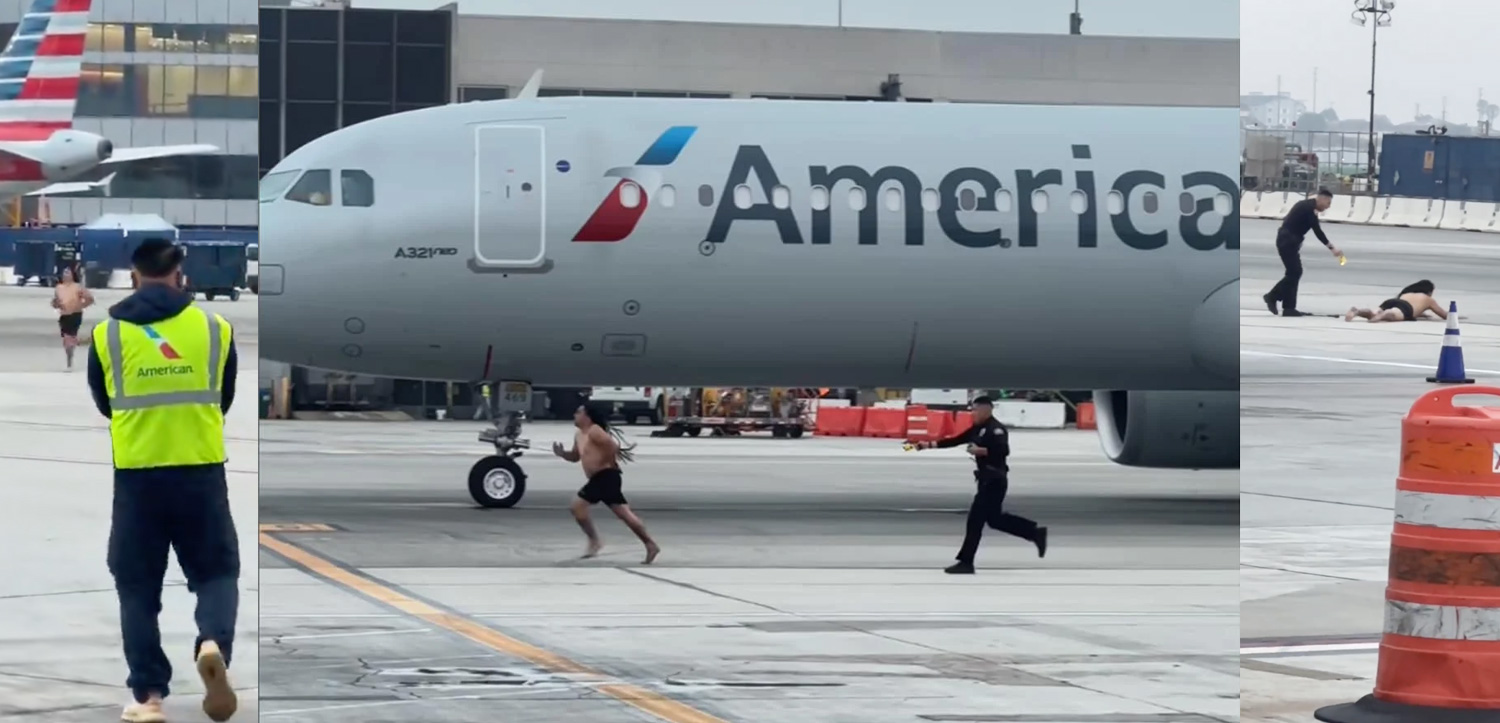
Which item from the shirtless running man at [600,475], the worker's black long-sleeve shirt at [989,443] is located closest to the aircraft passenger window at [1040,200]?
the worker's black long-sleeve shirt at [989,443]

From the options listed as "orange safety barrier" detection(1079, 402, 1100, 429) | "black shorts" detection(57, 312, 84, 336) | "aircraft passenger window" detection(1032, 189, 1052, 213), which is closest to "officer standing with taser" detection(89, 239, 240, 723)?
"aircraft passenger window" detection(1032, 189, 1052, 213)

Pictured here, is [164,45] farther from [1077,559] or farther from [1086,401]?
[1077,559]

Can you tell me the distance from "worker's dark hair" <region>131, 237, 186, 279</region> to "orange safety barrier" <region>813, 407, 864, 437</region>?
31.2 m

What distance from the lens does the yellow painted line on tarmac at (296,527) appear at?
53.4 feet

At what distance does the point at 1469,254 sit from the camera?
4275 centimetres

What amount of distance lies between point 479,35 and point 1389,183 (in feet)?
83.8

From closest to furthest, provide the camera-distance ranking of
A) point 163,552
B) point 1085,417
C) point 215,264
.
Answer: point 163,552 < point 1085,417 < point 215,264

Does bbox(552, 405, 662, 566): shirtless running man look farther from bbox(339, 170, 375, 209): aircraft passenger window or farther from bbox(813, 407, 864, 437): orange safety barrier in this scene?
bbox(813, 407, 864, 437): orange safety barrier

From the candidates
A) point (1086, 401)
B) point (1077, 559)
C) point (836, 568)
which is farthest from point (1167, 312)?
point (1086, 401)

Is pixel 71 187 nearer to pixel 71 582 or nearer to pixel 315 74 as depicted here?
pixel 315 74

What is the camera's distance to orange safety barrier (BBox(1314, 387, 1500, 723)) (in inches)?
297

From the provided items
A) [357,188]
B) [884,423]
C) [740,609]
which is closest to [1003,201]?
[357,188]

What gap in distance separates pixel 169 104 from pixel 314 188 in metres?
45.4

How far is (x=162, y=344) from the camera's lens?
23.3ft
